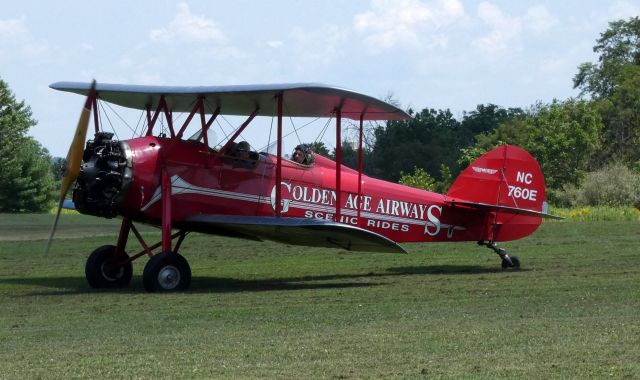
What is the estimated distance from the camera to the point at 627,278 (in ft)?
53.0

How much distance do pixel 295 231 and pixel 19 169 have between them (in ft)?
181

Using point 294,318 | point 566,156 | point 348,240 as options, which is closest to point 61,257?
point 348,240

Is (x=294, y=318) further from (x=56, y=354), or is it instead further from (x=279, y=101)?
Answer: (x=279, y=101)

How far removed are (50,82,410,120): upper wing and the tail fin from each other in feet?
9.07

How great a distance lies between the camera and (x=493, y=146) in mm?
73875

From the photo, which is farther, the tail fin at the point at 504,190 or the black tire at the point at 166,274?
the tail fin at the point at 504,190

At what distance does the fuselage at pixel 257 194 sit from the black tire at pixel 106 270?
3.30 feet

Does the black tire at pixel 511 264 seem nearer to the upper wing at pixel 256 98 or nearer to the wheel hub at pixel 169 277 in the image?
the upper wing at pixel 256 98

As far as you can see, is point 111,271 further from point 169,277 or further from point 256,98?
point 256,98

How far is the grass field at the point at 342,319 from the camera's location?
881 centimetres

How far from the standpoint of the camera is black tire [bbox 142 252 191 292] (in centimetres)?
1562

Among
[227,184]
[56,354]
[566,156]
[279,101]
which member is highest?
[566,156]

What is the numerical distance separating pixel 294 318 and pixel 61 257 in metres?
12.0

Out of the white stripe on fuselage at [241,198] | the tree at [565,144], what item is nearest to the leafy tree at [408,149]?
the tree at [565,144]
